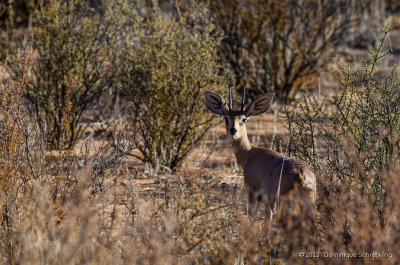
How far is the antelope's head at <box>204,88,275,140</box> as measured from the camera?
5.76 m

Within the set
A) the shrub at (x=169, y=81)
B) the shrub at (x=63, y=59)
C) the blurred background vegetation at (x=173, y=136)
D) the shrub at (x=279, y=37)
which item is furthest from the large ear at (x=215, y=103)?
the shrub at (x=279, y=37)

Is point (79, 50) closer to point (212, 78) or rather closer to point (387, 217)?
point (212, 78)

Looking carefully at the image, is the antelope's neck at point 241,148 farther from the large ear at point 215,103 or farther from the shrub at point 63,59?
the shrub at point 63,59

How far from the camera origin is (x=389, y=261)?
11.9 ft

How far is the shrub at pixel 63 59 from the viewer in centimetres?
814

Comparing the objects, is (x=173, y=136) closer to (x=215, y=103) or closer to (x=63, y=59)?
(x=215, y=103)

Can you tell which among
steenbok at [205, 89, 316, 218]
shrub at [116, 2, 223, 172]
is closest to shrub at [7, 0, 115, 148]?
shrub at [116, 2, 223, 172]

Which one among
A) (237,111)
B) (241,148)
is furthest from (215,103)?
(241,148)

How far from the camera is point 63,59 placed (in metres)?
8.29

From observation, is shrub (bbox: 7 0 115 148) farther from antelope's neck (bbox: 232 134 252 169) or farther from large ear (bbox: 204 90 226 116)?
antelope's neck (bbox: 232 134 252 169)

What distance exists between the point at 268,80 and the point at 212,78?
5.74m

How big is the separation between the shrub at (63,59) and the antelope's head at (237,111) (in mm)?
2821

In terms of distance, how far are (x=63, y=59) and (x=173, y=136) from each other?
2.20 metres

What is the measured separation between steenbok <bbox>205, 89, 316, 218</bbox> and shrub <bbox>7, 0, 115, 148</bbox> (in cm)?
313
